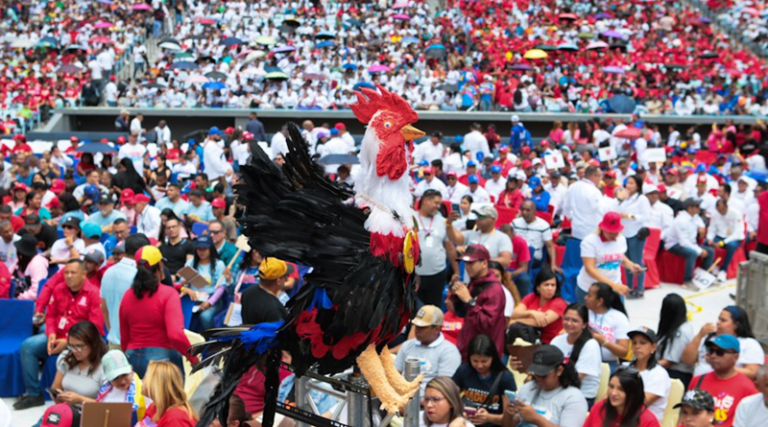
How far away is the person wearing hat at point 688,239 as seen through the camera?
12438 millimetres

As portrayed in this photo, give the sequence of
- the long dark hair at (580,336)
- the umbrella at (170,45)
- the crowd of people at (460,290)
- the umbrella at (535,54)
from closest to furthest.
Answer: the crowd of people at (460,290) < the long dark hair at (580,336) < the umbrella at (535,54) < the umbrella at (170,45)

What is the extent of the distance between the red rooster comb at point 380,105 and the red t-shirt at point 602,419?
2943 mm

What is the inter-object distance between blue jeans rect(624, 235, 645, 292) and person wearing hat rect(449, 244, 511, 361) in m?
4.71

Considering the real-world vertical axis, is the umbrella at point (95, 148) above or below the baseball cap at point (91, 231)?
below

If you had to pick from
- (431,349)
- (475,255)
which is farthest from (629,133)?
(431,349)

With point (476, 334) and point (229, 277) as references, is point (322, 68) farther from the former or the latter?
point (476, 334)

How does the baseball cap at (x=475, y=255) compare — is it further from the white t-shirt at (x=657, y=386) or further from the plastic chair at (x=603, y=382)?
the white t-shirt at (x=657, y=386)

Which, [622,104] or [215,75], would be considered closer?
[215,75]

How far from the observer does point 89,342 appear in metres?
6.95

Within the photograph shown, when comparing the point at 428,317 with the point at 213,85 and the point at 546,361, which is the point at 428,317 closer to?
the point at 546,361

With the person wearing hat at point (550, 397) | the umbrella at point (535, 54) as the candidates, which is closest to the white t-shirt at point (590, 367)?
the person wearing hat at point (550, 397)

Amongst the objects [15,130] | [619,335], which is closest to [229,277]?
[619,335]

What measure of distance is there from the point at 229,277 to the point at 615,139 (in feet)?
43.7

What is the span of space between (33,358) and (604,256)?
5723 millimetres
